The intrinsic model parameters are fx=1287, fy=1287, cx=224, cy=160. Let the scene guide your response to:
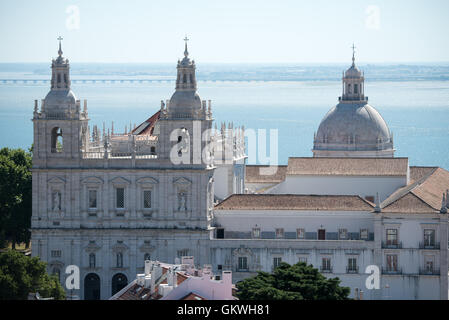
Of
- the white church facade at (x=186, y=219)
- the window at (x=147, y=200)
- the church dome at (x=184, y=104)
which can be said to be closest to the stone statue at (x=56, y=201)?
the white church facade at (x=186, y=219)

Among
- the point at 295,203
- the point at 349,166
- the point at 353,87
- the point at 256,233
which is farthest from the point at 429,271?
the point at 353,87

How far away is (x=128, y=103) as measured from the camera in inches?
7800

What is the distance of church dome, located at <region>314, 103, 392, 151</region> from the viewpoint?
96750 mm

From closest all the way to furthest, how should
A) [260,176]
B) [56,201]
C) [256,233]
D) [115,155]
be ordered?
[56,201], [256,233], [115,155], [260,176]

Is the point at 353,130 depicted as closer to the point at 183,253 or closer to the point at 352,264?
the point at 352,264

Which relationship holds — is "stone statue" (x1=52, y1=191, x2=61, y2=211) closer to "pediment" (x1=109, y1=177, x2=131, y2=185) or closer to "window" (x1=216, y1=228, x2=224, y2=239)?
"pediment" (x1=109, y1=177, x2=131, y2=185)

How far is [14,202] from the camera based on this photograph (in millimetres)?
84438

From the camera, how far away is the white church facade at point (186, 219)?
70.2 metres

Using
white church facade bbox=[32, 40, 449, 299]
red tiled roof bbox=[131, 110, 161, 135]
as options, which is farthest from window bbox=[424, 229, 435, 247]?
red tiled roof bbox=[131, 110, 161, 135]

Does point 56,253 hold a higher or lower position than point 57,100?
lower

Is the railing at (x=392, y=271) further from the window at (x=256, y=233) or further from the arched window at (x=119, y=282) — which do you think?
the arched window at (x=119, y=282)

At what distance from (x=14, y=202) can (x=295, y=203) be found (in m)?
21.2

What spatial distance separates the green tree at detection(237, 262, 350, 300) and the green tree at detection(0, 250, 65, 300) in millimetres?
9020
